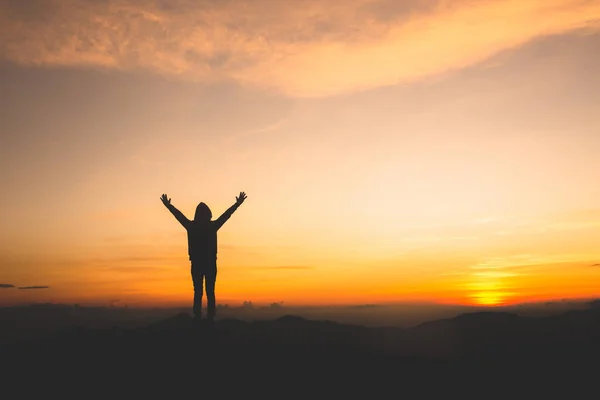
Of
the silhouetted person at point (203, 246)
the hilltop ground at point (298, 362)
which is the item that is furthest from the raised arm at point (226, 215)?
the hilltop ground at point (298, 362)

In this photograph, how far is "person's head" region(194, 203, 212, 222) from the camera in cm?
1711

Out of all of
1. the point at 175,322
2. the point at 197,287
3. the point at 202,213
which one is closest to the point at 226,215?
the point at 202,213

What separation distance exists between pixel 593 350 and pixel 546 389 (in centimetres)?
405

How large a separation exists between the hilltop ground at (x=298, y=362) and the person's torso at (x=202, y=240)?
2.38 m

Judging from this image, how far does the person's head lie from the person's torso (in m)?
A: 0.18

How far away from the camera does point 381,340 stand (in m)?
18.0

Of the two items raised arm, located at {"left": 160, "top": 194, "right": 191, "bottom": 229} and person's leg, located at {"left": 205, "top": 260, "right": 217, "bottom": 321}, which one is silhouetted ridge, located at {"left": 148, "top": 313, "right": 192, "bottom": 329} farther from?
raised arm, located at {"left": 160, "top": 194, "right": 191, "bottom": 229}

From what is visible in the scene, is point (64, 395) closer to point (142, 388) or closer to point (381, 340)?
point (142, 388)

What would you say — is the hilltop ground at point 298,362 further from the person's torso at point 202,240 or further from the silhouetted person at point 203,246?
the person's torso at point 202,240

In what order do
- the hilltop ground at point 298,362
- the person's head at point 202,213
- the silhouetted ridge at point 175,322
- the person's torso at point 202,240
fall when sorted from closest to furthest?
the hilltop ground at point 298,362, the person's torso at point 202,240, the person's head at point 202,213, the silhouetted ridge at point 175,322

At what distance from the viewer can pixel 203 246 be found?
16.9 metres

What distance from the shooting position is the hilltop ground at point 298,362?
1241cm

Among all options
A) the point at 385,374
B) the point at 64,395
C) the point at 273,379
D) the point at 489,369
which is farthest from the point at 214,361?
the point at 489,369

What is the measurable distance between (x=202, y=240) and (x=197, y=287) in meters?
1.60
